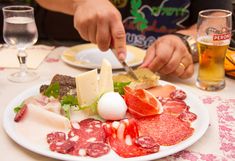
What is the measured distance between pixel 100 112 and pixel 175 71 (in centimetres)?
42

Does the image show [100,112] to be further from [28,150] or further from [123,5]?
[123,5]

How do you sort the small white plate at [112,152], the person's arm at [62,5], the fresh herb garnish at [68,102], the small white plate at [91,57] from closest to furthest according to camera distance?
the small white plate at [112,152] < the fresh herb garnish at [68,102] < the small white plate at [91,57] < the person's arm at [62,5]

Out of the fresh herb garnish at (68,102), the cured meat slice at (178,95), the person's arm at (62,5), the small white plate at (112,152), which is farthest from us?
the person's arm at (62,5)

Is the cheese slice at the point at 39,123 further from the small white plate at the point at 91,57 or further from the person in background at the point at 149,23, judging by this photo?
the small white plate at the point at 91,57

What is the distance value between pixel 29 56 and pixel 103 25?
1.47ft

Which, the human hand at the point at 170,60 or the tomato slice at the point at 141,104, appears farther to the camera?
the human hand at the point at 170,60

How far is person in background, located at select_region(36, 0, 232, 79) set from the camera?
1.23 metres

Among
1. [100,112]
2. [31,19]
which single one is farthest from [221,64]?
[31,19]

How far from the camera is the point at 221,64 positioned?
4.07 ft

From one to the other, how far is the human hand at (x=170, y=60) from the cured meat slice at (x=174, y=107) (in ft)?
0.75

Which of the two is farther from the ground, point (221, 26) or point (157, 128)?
point (221, 26)

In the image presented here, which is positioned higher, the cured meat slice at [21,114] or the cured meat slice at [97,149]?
the cured meat slice at [21,114]

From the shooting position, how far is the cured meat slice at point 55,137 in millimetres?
886

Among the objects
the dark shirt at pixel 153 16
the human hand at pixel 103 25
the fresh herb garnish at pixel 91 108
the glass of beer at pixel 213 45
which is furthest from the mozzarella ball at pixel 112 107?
the dark shirt at pixel 153 16
